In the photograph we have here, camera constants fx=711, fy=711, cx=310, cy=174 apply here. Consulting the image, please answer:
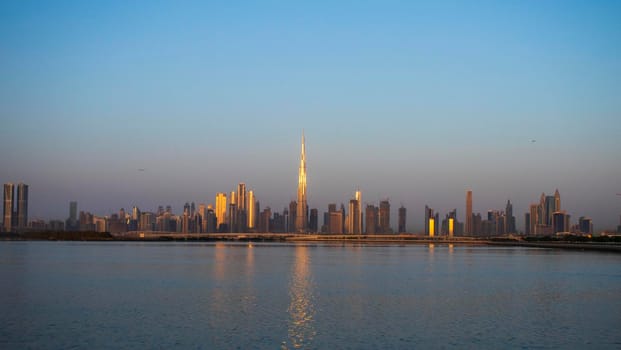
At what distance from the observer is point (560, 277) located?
195ft

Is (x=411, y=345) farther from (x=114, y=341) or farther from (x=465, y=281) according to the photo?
(x=465, y=281)

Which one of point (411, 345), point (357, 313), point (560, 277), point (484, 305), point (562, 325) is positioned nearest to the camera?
point (411, 345)

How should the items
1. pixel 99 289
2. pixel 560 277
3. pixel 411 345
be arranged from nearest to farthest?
pixel 411 345 → pixel 99 289 → pixel 560 277

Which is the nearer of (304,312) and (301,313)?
(301,313)

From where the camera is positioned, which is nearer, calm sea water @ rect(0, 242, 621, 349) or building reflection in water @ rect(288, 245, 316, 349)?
calm sea water @ rect(0, 242, 621, 349)

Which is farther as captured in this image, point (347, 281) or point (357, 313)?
point (347, 281)

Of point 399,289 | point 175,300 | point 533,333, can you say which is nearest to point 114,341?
point 175,300

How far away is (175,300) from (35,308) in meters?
7.21

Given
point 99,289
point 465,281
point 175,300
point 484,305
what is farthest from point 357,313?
point 465,281

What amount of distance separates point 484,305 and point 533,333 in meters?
8.93

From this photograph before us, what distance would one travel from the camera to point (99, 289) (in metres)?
44.3

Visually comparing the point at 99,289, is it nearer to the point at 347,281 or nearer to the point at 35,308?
the point at 35,308

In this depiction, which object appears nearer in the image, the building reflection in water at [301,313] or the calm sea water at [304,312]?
the calm sea water at [304,312]

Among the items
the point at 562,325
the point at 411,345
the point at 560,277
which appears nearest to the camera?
the point at 411,345
